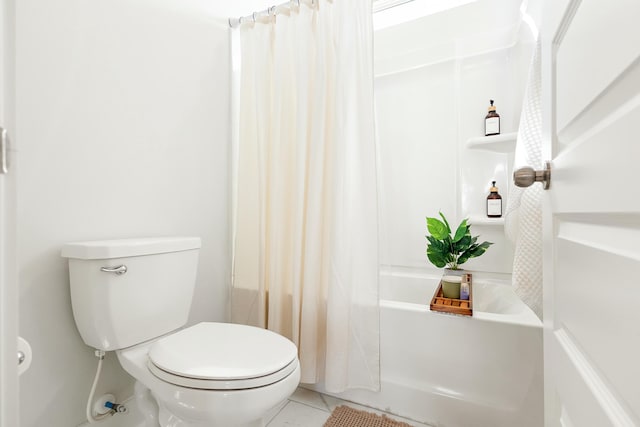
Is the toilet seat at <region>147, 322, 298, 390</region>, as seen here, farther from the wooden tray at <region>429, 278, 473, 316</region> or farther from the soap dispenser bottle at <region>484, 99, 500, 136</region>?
the soap dispenser bottle at <region>484, 99, 500, 136</region>

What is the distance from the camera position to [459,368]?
1221 mm

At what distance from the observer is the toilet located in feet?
2.70

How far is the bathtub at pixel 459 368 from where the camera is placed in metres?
1.13

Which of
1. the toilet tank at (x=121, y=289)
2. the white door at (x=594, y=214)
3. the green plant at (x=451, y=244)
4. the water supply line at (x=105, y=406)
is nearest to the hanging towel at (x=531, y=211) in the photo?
the white door at (x=594, y=214)

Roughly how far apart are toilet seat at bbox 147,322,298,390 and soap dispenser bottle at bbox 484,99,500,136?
1.72m

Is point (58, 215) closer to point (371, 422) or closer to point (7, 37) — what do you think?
point (7, 37)

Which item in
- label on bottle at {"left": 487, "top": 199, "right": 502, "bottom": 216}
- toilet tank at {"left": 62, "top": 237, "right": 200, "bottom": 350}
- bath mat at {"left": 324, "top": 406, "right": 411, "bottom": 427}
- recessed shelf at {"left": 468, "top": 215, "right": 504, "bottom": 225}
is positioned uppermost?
label on bottle at {"left": 487, "top": 199, "right": 502, "bottom": 216}

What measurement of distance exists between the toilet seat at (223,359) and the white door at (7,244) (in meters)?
0.64

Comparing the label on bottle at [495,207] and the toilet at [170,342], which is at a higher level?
the label on bottle at [495,207]

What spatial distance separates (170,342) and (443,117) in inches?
79.1

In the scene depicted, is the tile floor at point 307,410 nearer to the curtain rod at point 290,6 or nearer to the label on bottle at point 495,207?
the label on bottle at point 495,207

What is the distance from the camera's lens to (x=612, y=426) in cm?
35

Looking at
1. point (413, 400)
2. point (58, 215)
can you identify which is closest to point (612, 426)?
point (413, 400)

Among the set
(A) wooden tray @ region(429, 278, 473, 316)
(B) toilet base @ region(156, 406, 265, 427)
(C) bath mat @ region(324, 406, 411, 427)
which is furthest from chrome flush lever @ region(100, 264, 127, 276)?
(A) wooden tray @ region(429, 278, 473, 316)
